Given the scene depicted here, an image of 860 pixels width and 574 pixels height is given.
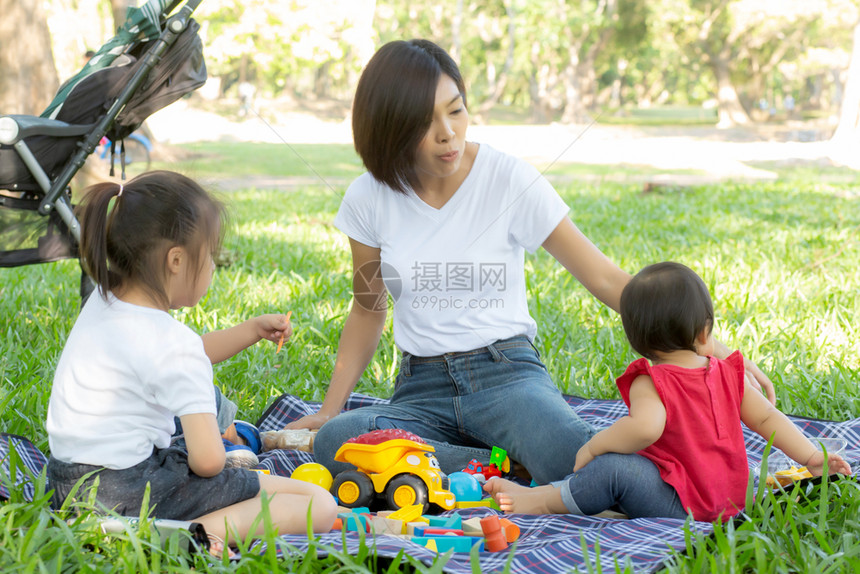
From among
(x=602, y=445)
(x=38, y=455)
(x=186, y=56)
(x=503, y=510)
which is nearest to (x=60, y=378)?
(x=38, y=455)

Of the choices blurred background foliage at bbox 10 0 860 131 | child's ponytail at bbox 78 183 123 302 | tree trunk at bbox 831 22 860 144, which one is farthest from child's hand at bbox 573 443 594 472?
blurred background foliage at bbox 10 0 860 131

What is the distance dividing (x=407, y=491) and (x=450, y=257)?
71cm

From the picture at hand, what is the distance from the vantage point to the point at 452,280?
7.95ft

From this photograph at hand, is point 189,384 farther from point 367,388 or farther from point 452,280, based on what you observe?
point 367,388

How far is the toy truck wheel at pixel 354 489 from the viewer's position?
6.83 feet

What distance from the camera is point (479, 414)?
2.35m

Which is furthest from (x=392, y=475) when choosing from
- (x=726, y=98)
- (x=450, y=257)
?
(x=726, y=98)

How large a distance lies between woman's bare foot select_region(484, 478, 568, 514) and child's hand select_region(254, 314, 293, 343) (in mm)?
718

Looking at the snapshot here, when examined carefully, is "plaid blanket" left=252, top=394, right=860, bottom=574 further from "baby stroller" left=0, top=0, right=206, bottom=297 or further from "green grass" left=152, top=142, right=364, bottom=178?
"green grass" left=152, top=142, right=364, bottom=178

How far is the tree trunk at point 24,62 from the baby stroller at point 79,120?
3324mm

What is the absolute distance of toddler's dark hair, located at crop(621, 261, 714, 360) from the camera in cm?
189

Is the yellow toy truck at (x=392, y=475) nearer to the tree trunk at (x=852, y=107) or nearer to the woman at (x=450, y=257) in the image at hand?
the woman at (x=450, y=257)

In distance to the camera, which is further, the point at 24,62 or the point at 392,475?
the point at 24,62
